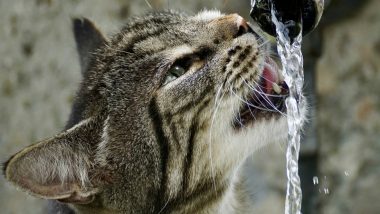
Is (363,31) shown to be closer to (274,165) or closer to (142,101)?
(274,165)

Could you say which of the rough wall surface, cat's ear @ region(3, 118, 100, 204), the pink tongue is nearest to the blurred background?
the rough wall surface

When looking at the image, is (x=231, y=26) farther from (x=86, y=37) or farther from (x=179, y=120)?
(x=86, y=37)

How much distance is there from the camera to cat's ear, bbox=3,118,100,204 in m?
2.10

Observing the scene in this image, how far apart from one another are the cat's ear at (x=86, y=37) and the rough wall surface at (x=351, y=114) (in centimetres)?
134

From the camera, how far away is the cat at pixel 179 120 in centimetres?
238

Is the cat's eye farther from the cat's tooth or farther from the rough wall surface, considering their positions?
the rough wall surface

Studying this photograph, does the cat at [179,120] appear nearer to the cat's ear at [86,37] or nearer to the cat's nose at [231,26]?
the cat's nose at [231,26]

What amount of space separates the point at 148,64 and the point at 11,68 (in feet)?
7.70

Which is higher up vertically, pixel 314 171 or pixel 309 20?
pixel 309 20

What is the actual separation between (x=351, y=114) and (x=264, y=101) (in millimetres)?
1461

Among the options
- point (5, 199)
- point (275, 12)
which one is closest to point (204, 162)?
point (275, 12)

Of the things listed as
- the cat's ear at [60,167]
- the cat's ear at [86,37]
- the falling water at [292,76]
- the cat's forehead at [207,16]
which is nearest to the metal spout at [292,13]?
the falling water at [292,76]

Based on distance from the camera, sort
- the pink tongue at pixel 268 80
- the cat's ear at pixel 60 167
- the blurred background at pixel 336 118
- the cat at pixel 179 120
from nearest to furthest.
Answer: the cat's ear at pixel 60 167 → the cat at pixel 179 120 → the pink tongue at pixel 268 80 → the blurred background at pixel 336 118

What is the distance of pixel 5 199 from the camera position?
15.1 ft
